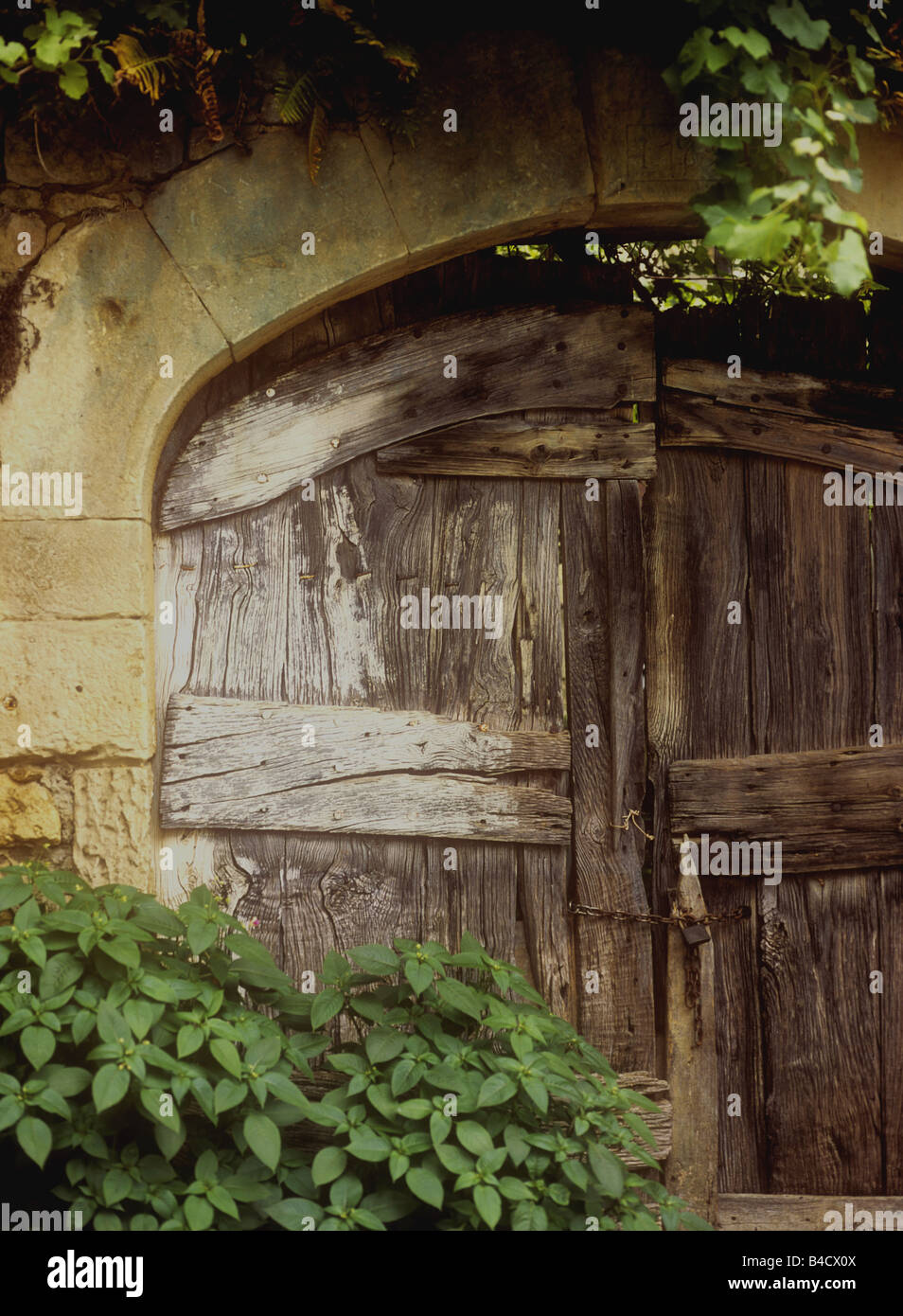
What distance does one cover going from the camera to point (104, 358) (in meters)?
2.16

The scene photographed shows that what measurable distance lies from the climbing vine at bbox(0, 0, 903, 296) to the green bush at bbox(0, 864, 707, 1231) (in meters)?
1.60

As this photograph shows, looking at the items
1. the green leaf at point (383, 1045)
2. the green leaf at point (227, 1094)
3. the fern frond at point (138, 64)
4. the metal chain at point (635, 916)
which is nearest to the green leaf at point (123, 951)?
the green leaf at point (227, 1094)

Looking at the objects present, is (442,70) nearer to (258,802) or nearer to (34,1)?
(34,1)

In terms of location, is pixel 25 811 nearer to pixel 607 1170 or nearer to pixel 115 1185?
pixel 115 1185

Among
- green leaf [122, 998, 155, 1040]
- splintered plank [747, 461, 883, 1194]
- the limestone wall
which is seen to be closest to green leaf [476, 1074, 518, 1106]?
green leaf [122, 998, 155, 1040]

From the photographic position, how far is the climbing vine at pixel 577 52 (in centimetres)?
192

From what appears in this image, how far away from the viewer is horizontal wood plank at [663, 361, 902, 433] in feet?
8.21

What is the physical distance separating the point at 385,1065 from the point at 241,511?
1288mm

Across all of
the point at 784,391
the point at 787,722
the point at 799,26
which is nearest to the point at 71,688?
the point at 787,722

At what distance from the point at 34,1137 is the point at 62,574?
111 centimetres

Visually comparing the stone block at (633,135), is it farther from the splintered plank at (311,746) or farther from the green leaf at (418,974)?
the green leaf at (418,974)

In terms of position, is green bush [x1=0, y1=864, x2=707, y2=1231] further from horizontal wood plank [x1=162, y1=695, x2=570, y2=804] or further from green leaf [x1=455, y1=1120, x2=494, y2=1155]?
horizontal wood plank [x1=162, y1=695, x2=570, y2=804]

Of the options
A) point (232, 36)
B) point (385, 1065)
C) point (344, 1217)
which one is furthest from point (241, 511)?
point (344, 1217)

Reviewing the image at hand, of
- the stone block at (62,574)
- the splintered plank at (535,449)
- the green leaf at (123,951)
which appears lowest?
the green leaf at (123,951)
